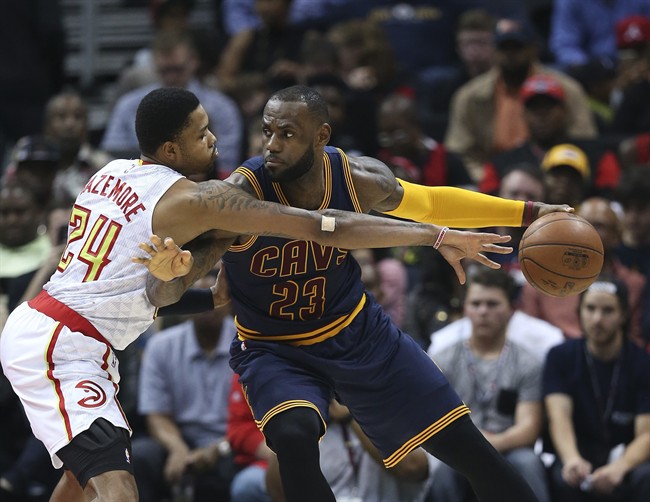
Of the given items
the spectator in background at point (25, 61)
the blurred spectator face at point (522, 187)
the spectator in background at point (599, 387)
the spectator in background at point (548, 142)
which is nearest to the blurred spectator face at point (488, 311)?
the spectator in background at point (599, 387)

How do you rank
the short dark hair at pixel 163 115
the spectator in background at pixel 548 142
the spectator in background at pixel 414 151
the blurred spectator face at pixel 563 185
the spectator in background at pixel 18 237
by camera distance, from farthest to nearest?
the spectator in background at pixel 414 151 < the spectator in background at pixel 548 142 < the spectator in background at pixel 18 237 < the blurred spectator face at pixel 563 185 < the short dark hair at pixel 163 115

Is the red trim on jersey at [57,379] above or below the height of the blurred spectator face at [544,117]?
above

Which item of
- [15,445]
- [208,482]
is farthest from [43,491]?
[208,482]

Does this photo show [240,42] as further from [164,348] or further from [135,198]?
[135,198]

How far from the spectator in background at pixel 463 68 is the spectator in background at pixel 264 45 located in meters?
1.44

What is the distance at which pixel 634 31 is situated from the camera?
11.5 meters

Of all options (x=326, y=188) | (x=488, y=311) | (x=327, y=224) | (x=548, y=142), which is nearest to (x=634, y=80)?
(x=548, y=142)

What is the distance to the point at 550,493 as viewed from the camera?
775cm

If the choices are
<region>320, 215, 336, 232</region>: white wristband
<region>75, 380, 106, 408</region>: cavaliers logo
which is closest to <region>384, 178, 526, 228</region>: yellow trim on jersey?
<region>320, 215, 336, 232</region>: white wristband

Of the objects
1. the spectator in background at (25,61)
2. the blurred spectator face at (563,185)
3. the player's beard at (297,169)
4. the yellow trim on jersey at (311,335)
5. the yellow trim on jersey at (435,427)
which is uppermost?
the player's beard at (297,169)

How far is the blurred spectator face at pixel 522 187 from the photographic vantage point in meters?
8.99

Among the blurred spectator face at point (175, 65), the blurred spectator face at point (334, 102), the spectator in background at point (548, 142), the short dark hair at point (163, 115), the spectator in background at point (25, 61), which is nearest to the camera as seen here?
the short dark hair at point (163, 115)

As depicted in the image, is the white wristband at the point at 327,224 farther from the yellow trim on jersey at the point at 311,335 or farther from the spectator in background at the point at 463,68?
the spectator in background at the point at 463,68

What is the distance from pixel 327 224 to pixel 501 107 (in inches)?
234
